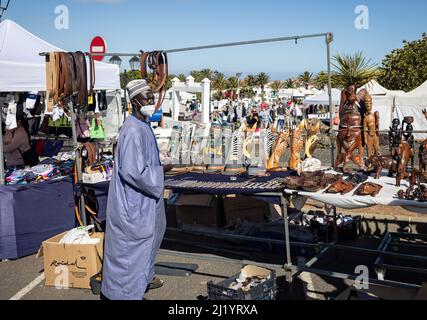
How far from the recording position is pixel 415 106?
16.5 meters

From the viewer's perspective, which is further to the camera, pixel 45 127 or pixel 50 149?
pixel 45 127

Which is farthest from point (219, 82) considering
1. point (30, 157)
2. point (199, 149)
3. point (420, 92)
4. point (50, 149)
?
point (199, 149)

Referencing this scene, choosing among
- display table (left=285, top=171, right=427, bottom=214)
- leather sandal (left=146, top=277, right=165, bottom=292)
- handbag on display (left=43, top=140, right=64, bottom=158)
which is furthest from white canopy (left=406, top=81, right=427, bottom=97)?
leather sandal (left=146, top=277, right=165, bottom=292)

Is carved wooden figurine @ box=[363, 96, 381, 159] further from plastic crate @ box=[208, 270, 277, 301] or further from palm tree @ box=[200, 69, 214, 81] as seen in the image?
palm tree @ box=[200, 69, 214, 81]

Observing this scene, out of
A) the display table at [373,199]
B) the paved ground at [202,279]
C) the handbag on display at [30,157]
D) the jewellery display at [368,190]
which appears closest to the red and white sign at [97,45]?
the handbag on display at [30,157]

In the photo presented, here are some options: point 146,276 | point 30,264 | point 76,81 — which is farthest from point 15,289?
point 76,81

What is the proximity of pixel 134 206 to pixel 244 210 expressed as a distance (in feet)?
9.26

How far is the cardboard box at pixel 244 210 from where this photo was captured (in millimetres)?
6238

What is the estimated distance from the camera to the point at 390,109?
674 inches

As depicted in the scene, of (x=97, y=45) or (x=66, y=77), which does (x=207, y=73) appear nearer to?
(x=97, y=45)

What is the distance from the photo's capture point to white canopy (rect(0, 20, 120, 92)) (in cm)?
621

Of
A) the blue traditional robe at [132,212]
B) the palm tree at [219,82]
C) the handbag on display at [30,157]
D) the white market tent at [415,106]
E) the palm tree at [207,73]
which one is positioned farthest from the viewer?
→ the palm tree at [207,73]

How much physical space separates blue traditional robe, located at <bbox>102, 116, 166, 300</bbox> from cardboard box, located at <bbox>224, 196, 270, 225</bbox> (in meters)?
2.40

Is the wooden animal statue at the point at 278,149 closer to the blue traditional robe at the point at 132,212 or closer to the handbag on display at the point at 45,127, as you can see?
the blue traditional robe at the point at 132,212
